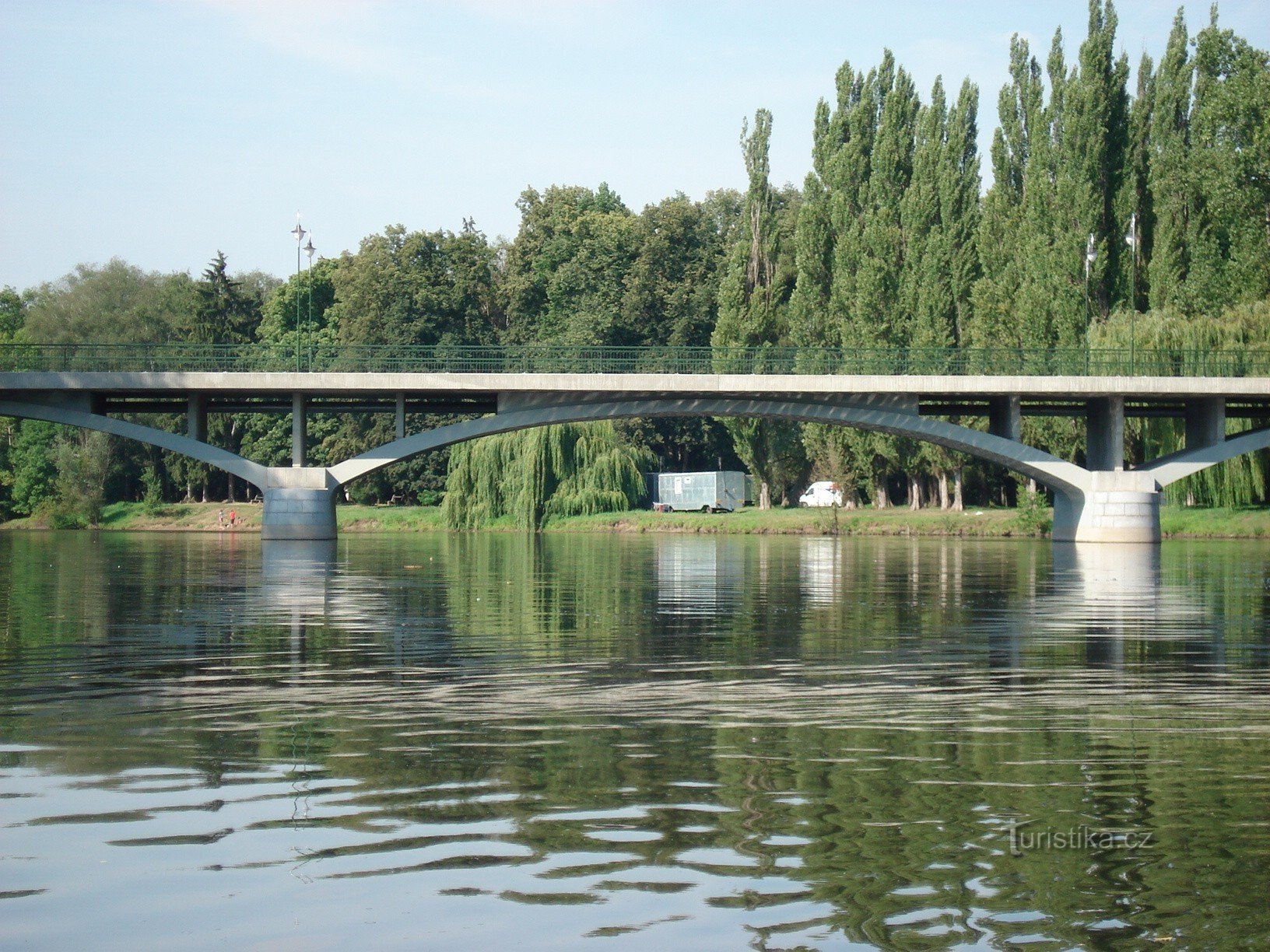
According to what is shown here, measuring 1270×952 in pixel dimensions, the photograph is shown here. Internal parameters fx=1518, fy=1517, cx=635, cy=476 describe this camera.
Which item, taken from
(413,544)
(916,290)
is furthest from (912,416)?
(413,544)

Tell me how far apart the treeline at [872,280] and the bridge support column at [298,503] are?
60.3 feet

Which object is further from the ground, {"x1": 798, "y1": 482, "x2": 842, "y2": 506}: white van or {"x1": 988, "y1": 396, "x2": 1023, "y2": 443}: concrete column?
{"x1": 988, "y1": 396, "x2": 1023, "y2": 443}: concrete column

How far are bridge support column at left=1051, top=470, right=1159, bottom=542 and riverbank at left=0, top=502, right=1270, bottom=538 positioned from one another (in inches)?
219

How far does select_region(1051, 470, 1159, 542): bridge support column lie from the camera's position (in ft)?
178

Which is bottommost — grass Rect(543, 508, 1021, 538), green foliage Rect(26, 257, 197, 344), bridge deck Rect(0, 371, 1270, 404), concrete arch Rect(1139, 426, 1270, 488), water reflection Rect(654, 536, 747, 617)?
water reflection Rect(654, 536, 747, 617)

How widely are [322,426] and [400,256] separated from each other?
42.6ft

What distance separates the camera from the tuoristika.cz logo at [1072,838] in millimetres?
7664

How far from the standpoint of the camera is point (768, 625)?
21250 mm

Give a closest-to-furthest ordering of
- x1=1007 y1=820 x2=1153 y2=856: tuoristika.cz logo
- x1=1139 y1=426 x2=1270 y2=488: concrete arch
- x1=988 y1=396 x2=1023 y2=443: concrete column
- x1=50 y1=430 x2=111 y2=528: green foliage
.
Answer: x1=1007 y1=820 x2=1153 y2=856: tuoristika.cz logo < x1=1139 y1=426 x2=1270 y2=488: concrete arch < x1=988 y1=396 x2=1023 y2=443: concrete column < x1=50 y1=430 x2=111 y2=528: green foliage

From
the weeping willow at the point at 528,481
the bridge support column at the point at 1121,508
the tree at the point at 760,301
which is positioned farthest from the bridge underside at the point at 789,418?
the tree at the point at 760,301

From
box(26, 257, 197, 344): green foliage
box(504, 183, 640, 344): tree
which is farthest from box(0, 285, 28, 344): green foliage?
box(504, 183, 640, 344): tree

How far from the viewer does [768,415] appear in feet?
189

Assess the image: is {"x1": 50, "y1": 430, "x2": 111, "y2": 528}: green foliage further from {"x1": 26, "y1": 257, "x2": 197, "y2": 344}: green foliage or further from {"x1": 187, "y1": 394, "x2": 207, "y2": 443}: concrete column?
{"x1": 187, "y1": 394, "x2": 207, "y2": 443}: concrete column

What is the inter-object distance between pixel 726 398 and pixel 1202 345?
58.9 ft
